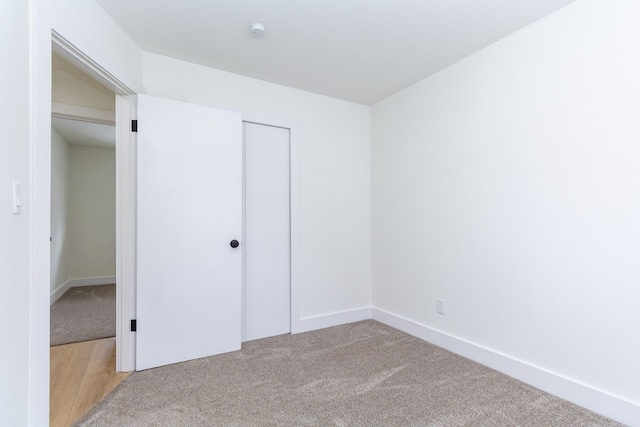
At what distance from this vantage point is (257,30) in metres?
2.04

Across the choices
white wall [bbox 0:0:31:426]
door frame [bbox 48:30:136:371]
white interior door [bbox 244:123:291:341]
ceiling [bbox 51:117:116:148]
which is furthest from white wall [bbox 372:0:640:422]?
ceiling [bbox 51:117:116:148]

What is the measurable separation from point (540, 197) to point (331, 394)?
6.17 feet

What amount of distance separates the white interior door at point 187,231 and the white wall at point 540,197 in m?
1.72

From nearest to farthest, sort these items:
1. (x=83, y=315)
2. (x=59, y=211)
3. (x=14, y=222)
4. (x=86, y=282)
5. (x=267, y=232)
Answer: (x=14, y=222) → (x=267, y=232) → (x=83, y=315) → (x=59, y=211) → (x=86, y=282)

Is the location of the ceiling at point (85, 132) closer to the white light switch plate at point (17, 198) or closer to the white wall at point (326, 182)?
the white wall at point (326, 182)

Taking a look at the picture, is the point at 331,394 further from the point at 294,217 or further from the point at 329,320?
the point at 294,217

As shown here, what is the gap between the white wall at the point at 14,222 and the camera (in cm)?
115

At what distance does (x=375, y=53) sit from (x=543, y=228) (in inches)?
69.7

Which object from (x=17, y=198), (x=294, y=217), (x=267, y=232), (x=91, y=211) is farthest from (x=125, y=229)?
(x=91, y=211)

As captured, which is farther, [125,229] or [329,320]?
[329,320]

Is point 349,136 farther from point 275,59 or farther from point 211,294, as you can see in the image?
point 211,294

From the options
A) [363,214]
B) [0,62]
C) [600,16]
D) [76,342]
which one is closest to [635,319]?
[600,16]

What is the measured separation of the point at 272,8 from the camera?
187 cm

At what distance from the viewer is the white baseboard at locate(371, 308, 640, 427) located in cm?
164
